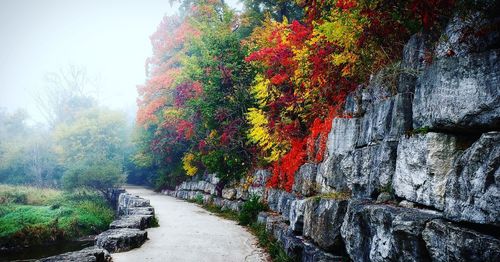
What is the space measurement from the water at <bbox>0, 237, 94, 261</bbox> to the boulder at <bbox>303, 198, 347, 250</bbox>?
1006cm

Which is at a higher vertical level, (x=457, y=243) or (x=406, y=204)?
(x=406, y=204)

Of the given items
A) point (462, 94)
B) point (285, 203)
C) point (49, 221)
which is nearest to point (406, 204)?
point (462, 94)

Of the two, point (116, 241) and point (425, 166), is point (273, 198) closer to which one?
point (116, 241)

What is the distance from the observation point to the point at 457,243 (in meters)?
2.18

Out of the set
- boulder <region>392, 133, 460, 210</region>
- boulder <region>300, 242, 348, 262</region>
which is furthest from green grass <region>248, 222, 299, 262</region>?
boulder <region>392, 133, 460, 210</region>

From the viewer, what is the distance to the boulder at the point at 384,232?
8.66 feet

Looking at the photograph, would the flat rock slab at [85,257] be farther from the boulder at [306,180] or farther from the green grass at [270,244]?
the boulder at [306,180]

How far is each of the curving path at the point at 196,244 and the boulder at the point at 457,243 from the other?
4.44 meters

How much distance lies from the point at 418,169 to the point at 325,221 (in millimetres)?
1972

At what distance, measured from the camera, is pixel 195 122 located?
1673 centimetres

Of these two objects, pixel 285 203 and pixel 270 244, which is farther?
pixel 285 203

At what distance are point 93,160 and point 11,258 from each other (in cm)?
1115

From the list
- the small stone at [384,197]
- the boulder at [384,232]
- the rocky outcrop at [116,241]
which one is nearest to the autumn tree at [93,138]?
the rocky outcrop at [116,241]

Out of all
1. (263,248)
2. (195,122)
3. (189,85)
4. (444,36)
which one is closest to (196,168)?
(195,122)
